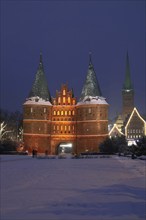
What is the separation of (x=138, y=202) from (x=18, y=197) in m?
2.43

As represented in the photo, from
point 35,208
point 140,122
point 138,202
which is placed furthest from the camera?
point 140,122

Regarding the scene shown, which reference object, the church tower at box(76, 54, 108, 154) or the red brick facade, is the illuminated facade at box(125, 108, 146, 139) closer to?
the church tower at box(76, 54, 108, 154)

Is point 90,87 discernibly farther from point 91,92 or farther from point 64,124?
point 64,124

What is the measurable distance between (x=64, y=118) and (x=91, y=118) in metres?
5.85

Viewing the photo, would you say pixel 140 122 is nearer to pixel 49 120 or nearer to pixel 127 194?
pixel 49 120

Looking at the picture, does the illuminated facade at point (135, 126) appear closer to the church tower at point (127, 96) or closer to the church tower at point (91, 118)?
the church tower at point (91, 118)

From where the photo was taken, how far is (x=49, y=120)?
2879 inches

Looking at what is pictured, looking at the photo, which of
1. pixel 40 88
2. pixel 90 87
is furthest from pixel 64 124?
pixel 90 87

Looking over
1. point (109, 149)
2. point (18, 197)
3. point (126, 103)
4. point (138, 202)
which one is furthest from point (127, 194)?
point (126, 103)

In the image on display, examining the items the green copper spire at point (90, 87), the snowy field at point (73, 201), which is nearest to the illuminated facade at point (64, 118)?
the green copper spire at point (90, 87)

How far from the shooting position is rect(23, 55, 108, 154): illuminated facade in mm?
70625

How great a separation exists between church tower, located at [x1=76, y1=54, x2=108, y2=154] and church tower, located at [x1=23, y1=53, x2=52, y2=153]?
218 inches

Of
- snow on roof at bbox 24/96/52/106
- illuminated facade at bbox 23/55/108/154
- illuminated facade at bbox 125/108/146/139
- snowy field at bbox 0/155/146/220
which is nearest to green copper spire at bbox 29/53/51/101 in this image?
illuminated facade at bbox 23/55/108/154

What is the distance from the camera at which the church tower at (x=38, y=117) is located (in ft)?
230
